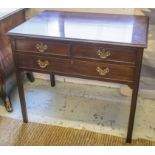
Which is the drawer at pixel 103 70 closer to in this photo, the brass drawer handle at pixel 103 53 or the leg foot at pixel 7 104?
the brass drawer handle at pixel 103 53

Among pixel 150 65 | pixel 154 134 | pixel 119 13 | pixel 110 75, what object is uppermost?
pixel 119 13

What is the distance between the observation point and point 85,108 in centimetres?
195

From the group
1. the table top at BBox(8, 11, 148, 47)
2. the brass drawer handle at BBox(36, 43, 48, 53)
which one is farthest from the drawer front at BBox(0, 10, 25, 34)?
the brass drawer handle at BBox(36, 43, 48, 53)

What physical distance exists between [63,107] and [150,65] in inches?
29.5

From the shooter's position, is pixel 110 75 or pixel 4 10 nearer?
pixel 110 75

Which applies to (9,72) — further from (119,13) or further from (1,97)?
(119,13)

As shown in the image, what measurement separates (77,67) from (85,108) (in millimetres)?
582

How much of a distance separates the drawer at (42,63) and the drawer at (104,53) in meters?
0.10

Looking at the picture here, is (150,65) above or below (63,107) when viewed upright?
above

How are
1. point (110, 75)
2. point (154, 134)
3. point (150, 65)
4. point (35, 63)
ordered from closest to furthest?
point (110, 75), point (35, 63), point (154, 134), point (150, 65)

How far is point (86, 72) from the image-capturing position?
1451 mm

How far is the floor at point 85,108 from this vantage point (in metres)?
1.77

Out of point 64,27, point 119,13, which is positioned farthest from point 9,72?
point 119,13

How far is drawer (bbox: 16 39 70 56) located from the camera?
141 centimetres
